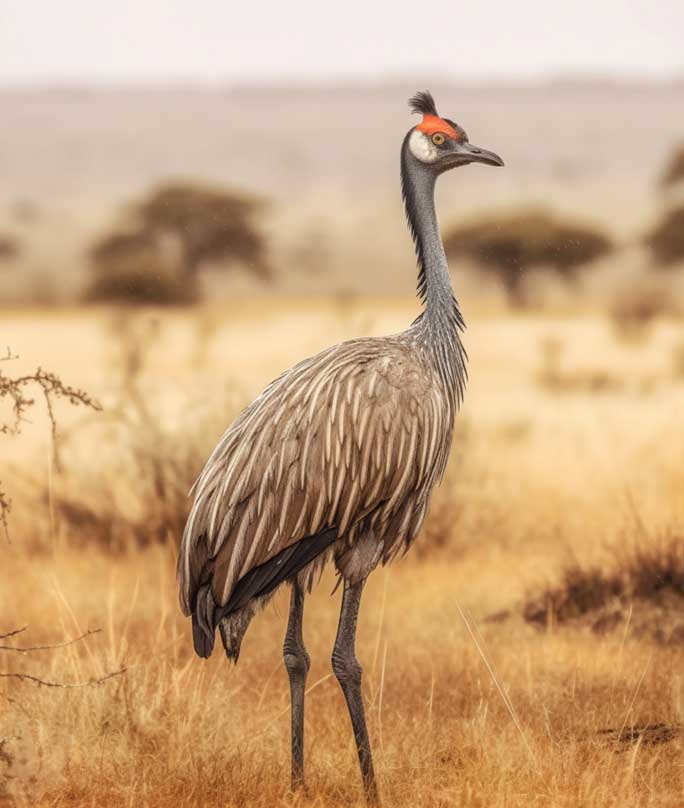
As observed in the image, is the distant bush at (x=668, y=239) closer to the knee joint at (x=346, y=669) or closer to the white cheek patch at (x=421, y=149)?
the white cheek patch at (x=421, y=149)

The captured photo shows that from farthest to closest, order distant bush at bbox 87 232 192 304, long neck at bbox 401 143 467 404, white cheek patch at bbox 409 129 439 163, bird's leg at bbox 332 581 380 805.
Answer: distant bush at bbox 87 232 192 304, white cheek patch at bbox 409 129 439 163, long neck at bbox 401 143 467 404, bird's leg at bbox 332 581 380 805

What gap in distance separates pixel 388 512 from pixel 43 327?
22236mm

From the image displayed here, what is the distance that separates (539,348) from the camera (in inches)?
964

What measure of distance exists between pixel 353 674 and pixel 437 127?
81.8 inches

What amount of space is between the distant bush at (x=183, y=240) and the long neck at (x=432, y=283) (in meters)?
23.4

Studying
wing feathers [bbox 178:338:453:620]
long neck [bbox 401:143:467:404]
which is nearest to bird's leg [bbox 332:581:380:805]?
wing feathers [bbox 178:338:453:620]

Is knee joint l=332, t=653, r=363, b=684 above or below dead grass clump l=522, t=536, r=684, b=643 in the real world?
above

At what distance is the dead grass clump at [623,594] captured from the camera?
8352 millimetres

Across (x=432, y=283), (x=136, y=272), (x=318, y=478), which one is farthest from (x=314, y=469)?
(x=136, y=272)

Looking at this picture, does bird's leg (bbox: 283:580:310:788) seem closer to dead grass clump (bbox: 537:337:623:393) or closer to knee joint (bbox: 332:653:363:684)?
knee joint (bbox: 332:653:363:684)

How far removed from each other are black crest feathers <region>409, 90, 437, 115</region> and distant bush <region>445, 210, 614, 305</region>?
23918 mm

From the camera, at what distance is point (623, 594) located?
8555 millimetres

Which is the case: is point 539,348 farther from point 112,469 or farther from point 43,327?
point 112,469

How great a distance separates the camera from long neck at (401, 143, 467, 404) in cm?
574
